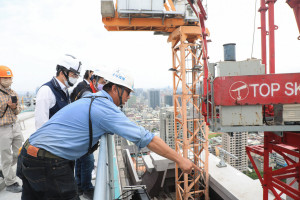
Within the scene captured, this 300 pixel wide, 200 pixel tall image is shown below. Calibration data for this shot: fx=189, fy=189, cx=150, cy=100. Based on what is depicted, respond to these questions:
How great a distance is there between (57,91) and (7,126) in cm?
142

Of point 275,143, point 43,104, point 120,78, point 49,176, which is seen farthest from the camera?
point 275,143

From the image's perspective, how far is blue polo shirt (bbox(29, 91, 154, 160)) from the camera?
1.60 m

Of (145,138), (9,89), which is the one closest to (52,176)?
(145,138)

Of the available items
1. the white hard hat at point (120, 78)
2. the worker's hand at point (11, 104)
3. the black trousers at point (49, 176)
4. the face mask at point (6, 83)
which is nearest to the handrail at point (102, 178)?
the black trousers at point (49, 176)

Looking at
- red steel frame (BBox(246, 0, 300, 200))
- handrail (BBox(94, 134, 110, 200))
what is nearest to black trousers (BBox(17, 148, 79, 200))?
handrail (BBox(94, 134, 110, 200))

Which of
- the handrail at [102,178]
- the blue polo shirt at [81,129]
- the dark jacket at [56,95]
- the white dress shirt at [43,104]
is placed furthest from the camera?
the dark jacket at [56,95]

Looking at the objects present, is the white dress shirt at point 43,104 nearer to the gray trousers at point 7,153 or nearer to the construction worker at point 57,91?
the construction worker at point 57,91

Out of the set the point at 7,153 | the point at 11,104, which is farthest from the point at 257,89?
the point at 7,153

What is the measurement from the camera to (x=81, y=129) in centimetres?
165

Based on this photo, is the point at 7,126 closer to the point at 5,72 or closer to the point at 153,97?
the point at 5,72

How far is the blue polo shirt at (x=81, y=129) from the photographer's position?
160 cm

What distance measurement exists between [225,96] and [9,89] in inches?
164

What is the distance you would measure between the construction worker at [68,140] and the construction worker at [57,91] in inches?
32.0

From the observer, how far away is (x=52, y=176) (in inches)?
64.5
